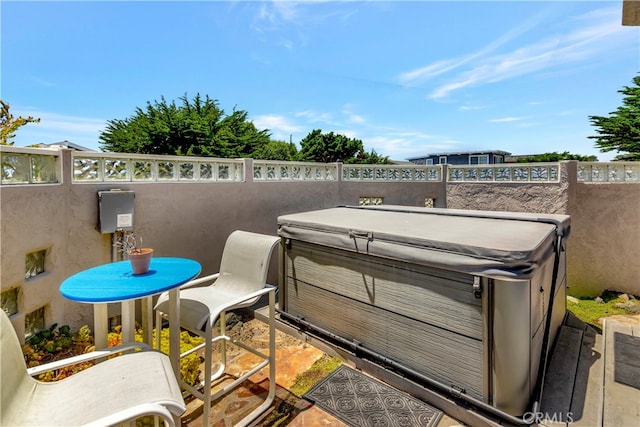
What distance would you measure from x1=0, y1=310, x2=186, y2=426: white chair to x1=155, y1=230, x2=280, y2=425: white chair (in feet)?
2.19

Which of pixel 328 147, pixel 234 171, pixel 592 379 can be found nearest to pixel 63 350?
pixel 234 171

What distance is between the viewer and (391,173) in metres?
7.66

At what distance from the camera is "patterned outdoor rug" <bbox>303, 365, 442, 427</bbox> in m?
2.48

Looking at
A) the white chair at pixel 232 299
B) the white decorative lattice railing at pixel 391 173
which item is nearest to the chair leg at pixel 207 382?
the white chair at pixel 232 299

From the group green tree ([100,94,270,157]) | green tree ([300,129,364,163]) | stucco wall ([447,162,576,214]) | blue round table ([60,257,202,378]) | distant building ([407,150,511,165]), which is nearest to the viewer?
blue round table ([60,257,202,378])

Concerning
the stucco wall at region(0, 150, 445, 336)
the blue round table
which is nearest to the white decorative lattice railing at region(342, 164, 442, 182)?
the stucco wall at region(0, 150, 445, 336)

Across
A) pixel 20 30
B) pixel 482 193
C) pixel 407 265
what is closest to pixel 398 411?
pixel 407 265

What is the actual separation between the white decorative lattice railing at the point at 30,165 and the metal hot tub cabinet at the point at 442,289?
2635mm

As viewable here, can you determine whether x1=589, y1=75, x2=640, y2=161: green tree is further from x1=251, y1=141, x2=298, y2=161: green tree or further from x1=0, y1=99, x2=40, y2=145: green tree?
x1=0, y1=99, x2=40, y2=145: green tree

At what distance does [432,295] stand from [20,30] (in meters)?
6.66

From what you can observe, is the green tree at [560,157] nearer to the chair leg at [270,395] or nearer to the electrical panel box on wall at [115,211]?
the chair leg at [270,395]

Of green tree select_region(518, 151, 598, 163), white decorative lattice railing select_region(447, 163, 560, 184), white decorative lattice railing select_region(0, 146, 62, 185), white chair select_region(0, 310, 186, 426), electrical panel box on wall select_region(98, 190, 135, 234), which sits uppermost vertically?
green tree select_region(518, 151, 598, 163)

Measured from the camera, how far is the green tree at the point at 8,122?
4984 mm

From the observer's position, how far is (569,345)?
3.31 metres
